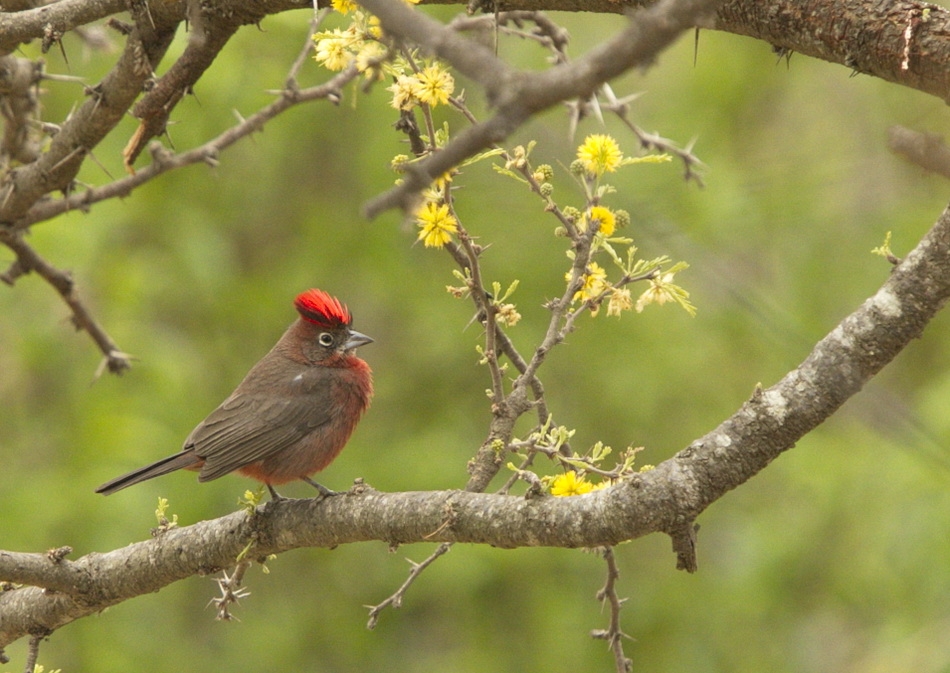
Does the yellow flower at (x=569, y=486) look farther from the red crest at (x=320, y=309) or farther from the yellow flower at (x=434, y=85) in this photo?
the red crest at (x=320, y=309)

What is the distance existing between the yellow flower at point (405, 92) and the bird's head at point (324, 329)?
9.16 ft

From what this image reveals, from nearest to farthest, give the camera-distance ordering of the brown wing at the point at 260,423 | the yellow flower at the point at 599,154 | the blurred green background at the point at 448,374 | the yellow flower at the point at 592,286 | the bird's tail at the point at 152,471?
the yellow flower at the point at 599,154, the yellow flower at the point at 592,286, the bird's tail at the point at 152,471, the brown wing at the point at 260,423, the blurred green background at the point at 448,374

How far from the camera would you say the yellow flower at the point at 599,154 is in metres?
3.49

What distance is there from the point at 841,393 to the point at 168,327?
23.4 ft

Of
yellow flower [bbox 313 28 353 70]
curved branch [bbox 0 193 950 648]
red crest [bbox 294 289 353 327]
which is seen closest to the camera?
curved branch [bbox 0 193 950 648]

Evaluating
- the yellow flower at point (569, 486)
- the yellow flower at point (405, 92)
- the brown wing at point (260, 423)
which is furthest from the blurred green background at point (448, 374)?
the yellow flower at point (569, 486)

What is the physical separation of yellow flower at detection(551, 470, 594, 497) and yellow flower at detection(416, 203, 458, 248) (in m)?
0.84

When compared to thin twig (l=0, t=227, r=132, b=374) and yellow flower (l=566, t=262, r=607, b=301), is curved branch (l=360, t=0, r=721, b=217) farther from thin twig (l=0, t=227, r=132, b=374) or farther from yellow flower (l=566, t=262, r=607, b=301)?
thin twig (l=0, t=227, r=132, b=374)

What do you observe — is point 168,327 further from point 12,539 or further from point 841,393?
point 841,393

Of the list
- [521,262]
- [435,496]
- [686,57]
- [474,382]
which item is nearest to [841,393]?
[435,496]

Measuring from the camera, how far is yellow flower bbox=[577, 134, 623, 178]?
3.49 m

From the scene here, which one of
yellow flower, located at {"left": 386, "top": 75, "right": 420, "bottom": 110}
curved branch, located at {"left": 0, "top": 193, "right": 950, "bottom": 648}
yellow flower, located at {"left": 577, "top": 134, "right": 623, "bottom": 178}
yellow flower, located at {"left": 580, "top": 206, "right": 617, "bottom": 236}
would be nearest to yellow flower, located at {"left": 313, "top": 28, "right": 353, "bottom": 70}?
yellow flower, located at {"left": 386, "top": 75, "right": 420, "bottom": 110}

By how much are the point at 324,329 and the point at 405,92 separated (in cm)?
292

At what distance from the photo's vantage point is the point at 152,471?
551 centimetres
